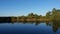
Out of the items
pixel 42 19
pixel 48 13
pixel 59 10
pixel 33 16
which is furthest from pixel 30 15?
pixel 59 10

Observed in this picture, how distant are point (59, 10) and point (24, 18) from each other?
730 centimetres

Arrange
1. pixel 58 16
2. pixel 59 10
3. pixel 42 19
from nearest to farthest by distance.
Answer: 1. pixel 58 16
2. pixel 59 10
3. pixel 42 19

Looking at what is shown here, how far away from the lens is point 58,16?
21.5 meters

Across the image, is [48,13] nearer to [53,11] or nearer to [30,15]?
[53,11]

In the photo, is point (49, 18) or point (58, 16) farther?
point (49, 18)

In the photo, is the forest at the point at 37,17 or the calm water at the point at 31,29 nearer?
the calm water at the point at 31,29

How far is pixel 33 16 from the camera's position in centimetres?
2836

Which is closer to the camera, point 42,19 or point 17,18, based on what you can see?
point 42,19

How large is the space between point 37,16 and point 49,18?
11.6 ft

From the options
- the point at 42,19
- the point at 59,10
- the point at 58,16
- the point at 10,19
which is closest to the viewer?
the point at 58,16

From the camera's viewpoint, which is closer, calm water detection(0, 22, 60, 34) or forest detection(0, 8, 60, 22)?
calm water detection(0, 22, 60, 34)

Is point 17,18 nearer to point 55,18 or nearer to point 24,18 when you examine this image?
point 24,18

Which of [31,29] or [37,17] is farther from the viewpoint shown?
[37,17]

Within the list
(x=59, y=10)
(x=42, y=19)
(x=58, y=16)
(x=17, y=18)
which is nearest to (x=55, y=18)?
(x=58, y=16)
